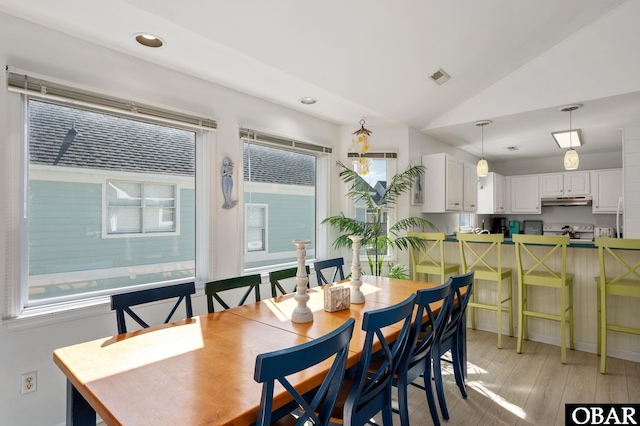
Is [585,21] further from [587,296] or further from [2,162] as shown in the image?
[2,162]

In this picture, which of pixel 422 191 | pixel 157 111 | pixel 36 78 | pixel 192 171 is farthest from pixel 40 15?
pixel 422 191

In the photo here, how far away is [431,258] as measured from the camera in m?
4.15

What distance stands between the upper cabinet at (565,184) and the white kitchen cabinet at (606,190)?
0.36ft

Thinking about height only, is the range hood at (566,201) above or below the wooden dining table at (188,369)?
above

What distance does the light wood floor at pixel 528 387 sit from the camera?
7.69 feet

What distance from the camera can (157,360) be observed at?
57.2 inches

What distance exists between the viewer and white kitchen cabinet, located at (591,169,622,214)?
19.0 feet

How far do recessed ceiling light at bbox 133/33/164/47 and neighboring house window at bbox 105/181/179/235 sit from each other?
1.01 m

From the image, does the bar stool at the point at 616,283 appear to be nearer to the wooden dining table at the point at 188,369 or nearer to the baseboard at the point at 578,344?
the baseboard at the point at 578,344

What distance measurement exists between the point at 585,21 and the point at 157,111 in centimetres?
382

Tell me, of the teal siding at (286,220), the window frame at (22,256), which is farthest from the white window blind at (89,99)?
the teal siding at (286,220)

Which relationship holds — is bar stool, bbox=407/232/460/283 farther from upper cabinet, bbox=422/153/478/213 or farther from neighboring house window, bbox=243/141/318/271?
neighboring house window, bbox=243/141/318/271

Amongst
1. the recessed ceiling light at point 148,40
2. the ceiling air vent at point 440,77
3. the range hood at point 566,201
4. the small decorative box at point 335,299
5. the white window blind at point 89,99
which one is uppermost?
the ceiling air vent at point 440,77

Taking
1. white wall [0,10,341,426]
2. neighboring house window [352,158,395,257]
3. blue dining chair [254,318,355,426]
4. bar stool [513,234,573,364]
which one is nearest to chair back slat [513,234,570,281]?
bar stool [513,234,573,364]
